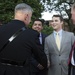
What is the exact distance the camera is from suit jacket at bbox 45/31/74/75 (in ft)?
19.8

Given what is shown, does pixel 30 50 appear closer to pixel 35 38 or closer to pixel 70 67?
pixel 35 38

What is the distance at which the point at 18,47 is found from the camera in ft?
14.2

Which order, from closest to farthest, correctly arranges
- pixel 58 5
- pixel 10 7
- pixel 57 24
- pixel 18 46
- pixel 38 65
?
pixel 18 46 < pixel 38 65 < pixel 57 24 < pixel 10 7 < pixel 58 5

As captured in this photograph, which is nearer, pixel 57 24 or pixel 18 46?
pixel 18 46

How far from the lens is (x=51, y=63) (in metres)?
6.18

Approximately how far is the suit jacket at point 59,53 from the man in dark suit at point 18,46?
1544 mm

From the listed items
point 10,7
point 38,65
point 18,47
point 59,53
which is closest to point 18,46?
point 18,47

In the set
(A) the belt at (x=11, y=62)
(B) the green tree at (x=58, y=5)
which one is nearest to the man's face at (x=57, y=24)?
(A) the belt at (x=11, y=62)

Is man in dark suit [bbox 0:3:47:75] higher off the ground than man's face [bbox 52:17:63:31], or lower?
higher

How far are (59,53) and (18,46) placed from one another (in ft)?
6.32

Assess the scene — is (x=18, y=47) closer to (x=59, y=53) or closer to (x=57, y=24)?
(x=59, y=53)

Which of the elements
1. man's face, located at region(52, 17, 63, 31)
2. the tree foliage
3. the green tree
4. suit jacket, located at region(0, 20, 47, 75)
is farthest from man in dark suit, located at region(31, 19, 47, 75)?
A: the green tree

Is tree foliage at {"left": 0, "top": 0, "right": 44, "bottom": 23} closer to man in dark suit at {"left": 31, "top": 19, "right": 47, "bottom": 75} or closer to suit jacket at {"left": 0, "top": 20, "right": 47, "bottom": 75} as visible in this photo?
man in dark suit at {"left": 31, "top": 19, "right": 47, "bottom": 75}

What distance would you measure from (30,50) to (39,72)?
6.65ft
